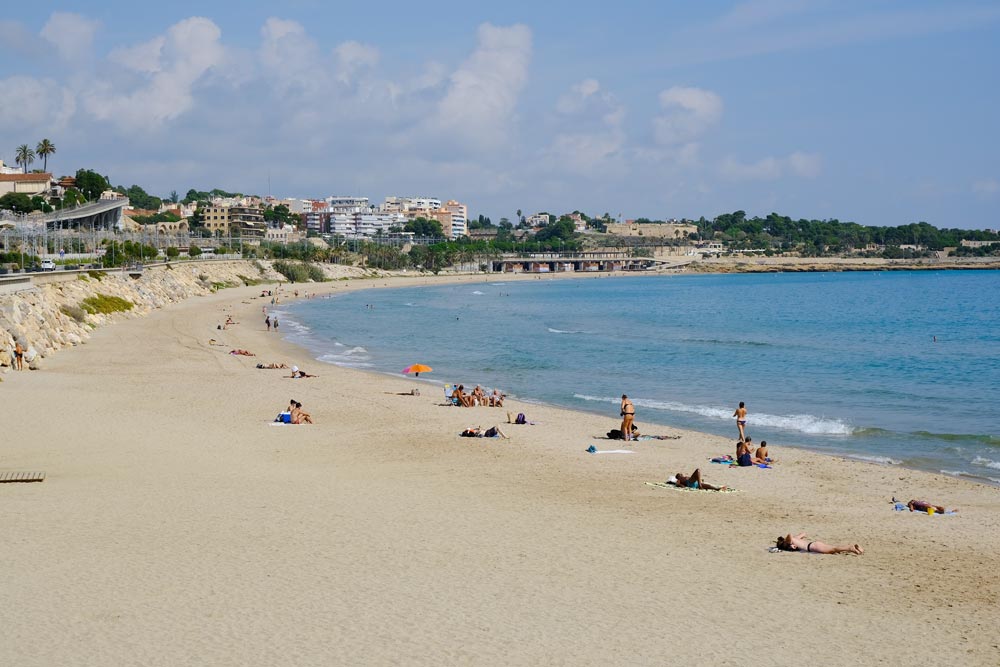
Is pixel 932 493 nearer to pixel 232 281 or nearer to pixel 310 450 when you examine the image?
pixel 310 450

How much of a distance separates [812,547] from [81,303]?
39783 millimetres

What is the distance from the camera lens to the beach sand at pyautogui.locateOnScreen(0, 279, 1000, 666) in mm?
7934

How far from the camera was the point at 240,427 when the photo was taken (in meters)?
19.2

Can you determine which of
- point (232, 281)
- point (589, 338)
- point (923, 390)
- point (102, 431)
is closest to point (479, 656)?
point (102, 431)

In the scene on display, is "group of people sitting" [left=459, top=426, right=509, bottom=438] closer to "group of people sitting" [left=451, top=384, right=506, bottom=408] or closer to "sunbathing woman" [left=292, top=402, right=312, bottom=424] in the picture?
"sunbathing woman" [left=292, top=402, right=312, bottom=424]

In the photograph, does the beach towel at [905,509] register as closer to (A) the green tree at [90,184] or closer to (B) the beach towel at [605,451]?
(B) the beach towel at [605,451]

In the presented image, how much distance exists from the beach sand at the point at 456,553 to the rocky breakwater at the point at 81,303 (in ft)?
31.8

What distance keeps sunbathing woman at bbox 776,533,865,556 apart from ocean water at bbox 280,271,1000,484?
6.35 meters

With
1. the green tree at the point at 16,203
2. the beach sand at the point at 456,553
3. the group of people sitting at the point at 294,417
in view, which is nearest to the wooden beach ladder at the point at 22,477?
the beach sand at the point at 456,553

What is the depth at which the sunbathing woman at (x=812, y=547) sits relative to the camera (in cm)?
1067

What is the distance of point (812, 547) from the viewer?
35.2ft

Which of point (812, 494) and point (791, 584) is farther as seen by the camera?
point (812, 494)

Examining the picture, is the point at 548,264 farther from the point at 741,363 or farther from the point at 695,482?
the point at 695,482

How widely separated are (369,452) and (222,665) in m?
9.64
